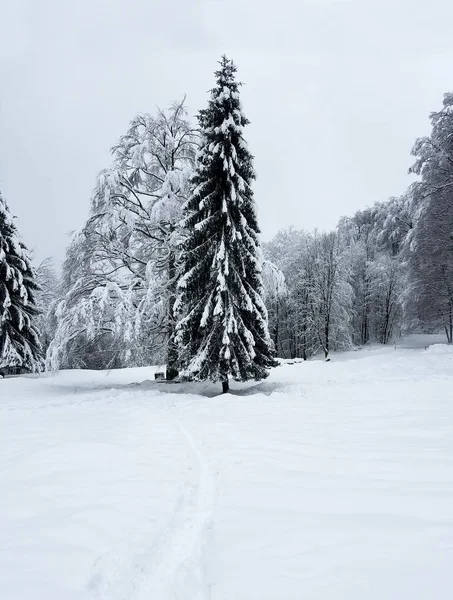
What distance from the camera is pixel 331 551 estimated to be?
2656 millimetres

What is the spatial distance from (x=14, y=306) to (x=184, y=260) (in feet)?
39.4

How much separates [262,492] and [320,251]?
87.7 ft

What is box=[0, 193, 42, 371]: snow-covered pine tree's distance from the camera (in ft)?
58.1

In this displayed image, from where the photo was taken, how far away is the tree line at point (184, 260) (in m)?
11.2

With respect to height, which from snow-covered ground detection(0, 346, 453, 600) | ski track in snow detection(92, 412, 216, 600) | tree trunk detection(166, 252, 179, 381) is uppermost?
tree trunk detection(166, 252, 179, 381)

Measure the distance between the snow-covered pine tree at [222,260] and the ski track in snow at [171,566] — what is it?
23.3 ft

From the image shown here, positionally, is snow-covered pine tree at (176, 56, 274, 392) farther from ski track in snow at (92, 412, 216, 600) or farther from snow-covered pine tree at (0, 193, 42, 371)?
snow-covered pine tree at (0, 193, 42, 371)

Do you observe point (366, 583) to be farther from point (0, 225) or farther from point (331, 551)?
point (0, 225)

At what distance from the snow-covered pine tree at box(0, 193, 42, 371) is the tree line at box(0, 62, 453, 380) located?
2.6 inches

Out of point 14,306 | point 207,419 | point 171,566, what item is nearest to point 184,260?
point 207,419

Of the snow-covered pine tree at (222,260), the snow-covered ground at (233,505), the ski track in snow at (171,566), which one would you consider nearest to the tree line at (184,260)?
the snow-covered pine tree at (222,260)

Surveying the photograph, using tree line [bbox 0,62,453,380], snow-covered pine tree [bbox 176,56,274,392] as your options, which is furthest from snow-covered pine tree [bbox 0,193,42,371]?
snow-covered pine tree [bbox 176,56,274,392]

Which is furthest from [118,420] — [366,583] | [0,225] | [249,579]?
[0,225]

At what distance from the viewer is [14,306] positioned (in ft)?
59.9
